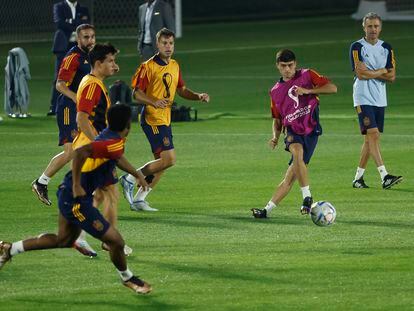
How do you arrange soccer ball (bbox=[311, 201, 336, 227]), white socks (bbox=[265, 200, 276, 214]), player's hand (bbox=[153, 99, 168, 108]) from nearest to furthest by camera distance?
1. soccer ball (bbox=[311, 201, 336, 227])
2. white socks (bbox=[265, 200, 276, 214])
3. player's hand (bbox=[153, 99, 168, 108])

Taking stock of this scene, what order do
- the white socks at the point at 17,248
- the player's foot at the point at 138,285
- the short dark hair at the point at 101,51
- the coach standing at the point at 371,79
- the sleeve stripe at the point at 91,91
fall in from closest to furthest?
the player's foot at the point at 138,285
the white socks at the point at 17,248
the short dark hair at the point at 101,51
the sleeve stripe at the point at 91,91
the coach standing at the point at 371,79

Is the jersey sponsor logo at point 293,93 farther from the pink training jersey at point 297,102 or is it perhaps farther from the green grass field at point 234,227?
the green grass field at point 234,227

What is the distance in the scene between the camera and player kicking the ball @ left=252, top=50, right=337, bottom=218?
1622 cm

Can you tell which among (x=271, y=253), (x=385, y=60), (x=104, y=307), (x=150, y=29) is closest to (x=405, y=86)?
(x=150, y=29)

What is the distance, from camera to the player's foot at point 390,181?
60.5 feet

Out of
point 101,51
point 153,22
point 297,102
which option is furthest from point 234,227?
point 153,22

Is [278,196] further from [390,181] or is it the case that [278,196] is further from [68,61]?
[68,61]

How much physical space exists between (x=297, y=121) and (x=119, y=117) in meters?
4.35

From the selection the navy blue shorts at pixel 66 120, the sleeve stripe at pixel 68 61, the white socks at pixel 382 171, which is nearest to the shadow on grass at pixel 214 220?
the navy blue shorts at pixel 66 120

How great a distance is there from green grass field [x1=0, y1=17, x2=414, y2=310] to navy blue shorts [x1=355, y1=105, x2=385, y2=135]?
0.77 meters

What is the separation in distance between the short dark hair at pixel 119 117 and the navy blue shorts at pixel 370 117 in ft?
24.1

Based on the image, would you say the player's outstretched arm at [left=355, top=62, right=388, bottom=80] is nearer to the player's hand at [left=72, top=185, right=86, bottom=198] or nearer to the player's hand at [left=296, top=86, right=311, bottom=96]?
the player's hand at [left=296, top=86, right=311, bottom=96]

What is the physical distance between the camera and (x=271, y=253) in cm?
1408

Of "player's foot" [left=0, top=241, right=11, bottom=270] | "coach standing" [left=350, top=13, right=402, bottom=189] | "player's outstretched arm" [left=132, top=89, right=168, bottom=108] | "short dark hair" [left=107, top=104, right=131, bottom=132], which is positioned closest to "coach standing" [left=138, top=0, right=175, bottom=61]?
"coach standing" [left=350, top=13, right=402, bottom=189]
